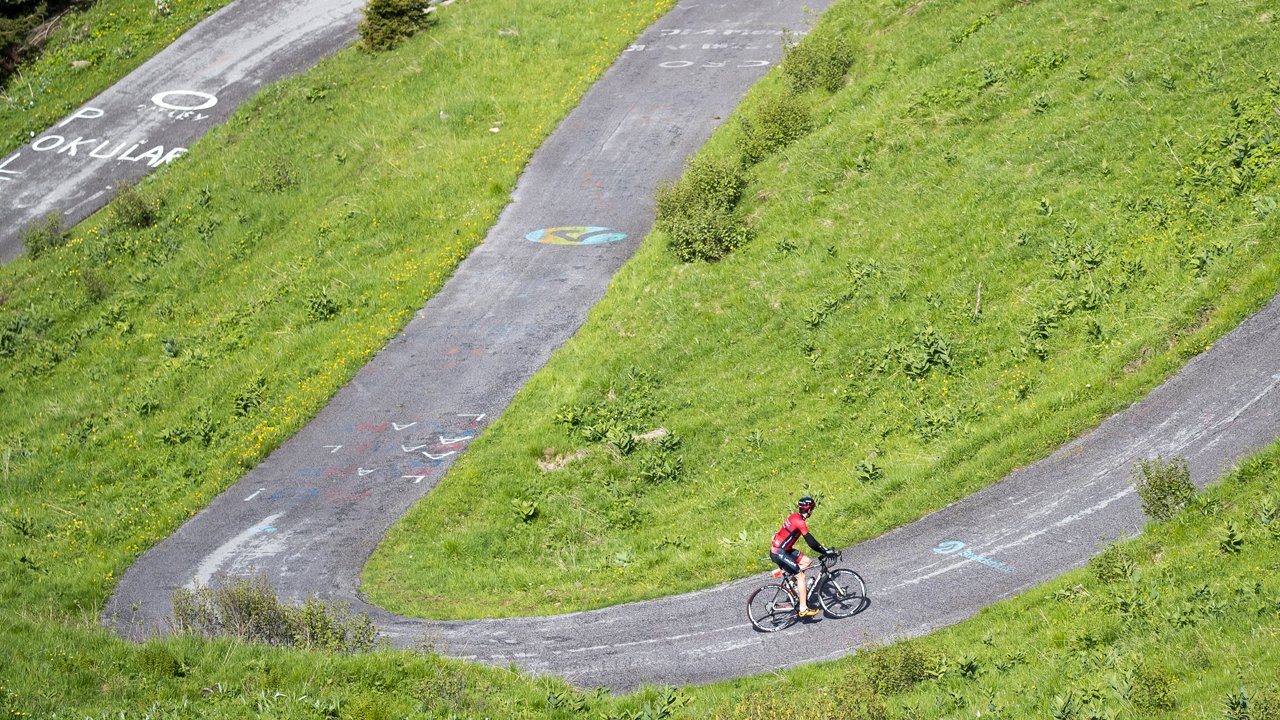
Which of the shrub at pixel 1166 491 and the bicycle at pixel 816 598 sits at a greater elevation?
the shrub at pixel 1166 491

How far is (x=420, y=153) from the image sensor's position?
33.5 metres

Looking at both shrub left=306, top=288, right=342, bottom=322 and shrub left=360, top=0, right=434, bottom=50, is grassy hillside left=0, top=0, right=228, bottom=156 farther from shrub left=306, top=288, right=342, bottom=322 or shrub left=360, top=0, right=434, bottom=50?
shrub left=306, top=288, right=342, bottom=322

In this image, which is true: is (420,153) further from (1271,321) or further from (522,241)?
(1271,321)

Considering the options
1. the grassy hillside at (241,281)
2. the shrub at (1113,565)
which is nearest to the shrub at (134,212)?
the grassy hillside at (241,281)

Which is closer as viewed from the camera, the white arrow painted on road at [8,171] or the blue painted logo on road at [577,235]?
the blue painted logo on road at [577,235]

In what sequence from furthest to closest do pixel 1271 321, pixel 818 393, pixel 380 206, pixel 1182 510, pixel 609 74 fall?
1. pixel 609 74
2. pixel 380 206
3. pixel 818 393
4. pixel 1271 321
5. pixel 1182 510

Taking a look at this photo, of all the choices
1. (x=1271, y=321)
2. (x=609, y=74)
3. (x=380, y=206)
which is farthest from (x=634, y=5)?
(x=1271, y=321)

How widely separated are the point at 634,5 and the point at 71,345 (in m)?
23.1

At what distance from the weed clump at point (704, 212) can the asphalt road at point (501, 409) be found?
2.03m

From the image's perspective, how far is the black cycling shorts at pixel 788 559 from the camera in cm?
1695

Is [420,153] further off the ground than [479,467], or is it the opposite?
[420,153]

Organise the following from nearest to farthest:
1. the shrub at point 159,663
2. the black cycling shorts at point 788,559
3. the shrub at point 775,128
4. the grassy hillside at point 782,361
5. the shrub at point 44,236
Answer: the grassy hillside at point 782,361
the shrub at point 159,663
the black cycling shorts at point 788,559
the shrub at point 775,128
the shrub at point 44,236

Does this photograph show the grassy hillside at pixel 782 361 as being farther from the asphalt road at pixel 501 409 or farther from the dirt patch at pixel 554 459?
the asphalt road at pixel 501 409

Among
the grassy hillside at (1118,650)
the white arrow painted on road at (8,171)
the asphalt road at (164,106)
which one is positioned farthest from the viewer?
the white arrow painted on road at (8,171)
